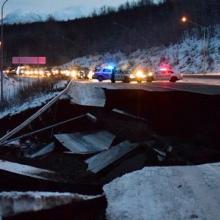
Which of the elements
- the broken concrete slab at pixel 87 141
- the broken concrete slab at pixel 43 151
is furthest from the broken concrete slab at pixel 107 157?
the broken concrete slab at pixel 43 151

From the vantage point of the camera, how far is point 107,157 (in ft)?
44.5

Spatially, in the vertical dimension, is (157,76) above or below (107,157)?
above

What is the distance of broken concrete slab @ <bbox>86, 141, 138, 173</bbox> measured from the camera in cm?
1286

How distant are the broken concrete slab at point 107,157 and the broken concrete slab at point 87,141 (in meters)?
1.20

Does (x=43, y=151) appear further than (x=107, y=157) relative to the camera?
Yes

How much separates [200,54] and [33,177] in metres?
81.2

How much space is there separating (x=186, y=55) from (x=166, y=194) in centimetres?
8618

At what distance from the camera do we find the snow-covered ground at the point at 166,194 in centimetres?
775

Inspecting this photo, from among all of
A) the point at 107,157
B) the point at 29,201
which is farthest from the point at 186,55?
the point at 29,201

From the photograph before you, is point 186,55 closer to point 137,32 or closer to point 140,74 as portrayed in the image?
point 140,74

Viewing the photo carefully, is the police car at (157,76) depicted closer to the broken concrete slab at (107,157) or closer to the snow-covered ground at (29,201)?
the broken concrete slab at (107,157)

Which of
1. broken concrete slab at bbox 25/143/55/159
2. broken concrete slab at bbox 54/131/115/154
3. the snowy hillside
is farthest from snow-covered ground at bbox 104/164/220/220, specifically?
the snowy hillside

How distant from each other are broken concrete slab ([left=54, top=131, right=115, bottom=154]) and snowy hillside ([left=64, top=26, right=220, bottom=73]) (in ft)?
207

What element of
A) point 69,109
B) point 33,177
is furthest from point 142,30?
point 33,177
